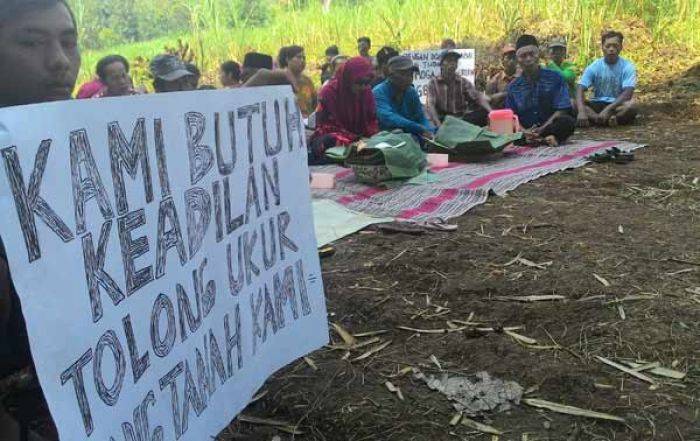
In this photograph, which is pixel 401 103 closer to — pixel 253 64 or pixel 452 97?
pixel 452 97

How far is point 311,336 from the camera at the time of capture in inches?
79.1

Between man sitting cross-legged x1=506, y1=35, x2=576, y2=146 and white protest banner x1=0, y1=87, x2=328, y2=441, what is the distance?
5.32 metres

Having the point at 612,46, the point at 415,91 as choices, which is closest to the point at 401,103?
the point at 415,91

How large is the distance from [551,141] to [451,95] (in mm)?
1487

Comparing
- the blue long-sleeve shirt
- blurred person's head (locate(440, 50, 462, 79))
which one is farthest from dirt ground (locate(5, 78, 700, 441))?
blurred person's head (locate(440, 50, 462, 79))

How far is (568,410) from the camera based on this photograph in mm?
1873

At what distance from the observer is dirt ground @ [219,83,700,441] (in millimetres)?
1866

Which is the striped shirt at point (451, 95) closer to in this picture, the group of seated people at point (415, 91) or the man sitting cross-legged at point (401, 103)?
the group of seated people at point (415, 91)

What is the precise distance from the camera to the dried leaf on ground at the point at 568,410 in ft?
5.97

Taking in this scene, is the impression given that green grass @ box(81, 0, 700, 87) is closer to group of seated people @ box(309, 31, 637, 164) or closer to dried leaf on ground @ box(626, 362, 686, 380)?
group of seated people @ box(309, 31, 637, 164)

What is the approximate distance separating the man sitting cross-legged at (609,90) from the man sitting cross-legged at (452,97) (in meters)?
1.36

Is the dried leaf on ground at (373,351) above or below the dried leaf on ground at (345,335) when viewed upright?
above

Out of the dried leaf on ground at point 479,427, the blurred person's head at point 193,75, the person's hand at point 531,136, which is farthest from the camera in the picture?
the person's hand at point 531,136

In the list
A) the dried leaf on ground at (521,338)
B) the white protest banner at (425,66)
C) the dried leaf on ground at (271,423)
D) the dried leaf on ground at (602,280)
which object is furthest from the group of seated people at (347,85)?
the dried leaf on ground at (602,280)
